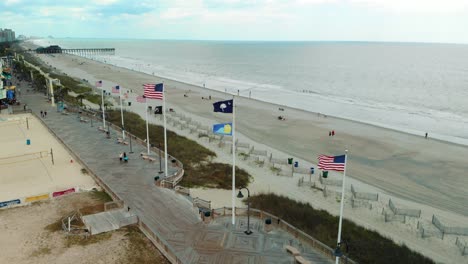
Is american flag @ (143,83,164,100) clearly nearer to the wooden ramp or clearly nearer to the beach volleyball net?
the wooden ramp

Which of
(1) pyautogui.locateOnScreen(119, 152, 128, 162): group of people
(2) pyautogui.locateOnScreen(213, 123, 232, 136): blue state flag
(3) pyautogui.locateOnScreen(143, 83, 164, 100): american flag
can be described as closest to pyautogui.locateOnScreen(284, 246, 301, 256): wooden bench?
(2) pyautogui.locateOnScreen(213, 123, 232, 136): blue state flag

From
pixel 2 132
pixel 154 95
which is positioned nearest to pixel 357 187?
pixel 154 95

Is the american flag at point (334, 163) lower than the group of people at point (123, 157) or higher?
higher

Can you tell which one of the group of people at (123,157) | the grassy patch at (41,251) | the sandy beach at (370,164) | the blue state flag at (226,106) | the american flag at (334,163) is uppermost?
the blue state flag at (226,106)

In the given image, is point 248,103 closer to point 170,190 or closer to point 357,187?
point 357,187

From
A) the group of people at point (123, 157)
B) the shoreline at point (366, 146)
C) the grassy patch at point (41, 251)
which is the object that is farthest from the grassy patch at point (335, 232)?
the grassy patch at point (41, 251)

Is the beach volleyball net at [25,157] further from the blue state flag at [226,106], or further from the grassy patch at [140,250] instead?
the blue state flag at [226,106]

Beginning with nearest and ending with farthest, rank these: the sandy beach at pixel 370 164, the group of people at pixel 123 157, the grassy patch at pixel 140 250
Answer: the grassy patch at pixel 140 250
the sandy beach at pixel 370 164
the group of people at pixel 123 157
